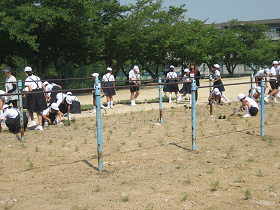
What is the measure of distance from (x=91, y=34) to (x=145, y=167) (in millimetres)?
16238

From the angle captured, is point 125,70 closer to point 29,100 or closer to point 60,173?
point 29,100

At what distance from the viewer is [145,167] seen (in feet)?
17.9

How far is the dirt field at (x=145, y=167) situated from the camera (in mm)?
4070

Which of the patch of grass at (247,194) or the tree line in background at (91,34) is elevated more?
the tree line in background at (91,34)

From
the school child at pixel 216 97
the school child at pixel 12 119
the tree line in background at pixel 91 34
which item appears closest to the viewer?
the school child at pixel 12 119

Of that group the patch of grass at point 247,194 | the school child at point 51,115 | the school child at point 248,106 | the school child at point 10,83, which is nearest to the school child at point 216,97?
the school child at point 248,106

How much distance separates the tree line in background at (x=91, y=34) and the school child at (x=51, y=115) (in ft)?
26.9

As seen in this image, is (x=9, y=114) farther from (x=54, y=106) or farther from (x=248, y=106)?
(x=248, y=106)

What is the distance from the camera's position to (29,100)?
Answer: 859cm

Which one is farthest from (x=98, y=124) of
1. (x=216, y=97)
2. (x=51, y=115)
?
(x=216, y=97)

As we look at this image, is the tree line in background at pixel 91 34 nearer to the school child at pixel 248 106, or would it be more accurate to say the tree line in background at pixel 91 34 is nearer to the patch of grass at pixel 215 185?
the school child at pixel 248 106

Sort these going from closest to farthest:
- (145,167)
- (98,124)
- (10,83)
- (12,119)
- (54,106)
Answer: (98,124)
(145,167)
(12,119)
(54,106)
(10,83)

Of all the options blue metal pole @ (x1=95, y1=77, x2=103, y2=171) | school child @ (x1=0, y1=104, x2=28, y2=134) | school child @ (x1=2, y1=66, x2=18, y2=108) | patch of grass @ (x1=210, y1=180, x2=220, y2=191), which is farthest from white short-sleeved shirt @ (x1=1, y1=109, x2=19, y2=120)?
patch of grass @ (x1=210, y1=180, x2=220, y2=191)

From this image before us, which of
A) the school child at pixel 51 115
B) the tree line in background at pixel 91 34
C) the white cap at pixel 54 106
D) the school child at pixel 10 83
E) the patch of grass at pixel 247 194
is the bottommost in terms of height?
the patch of grass at pixel 247 194
